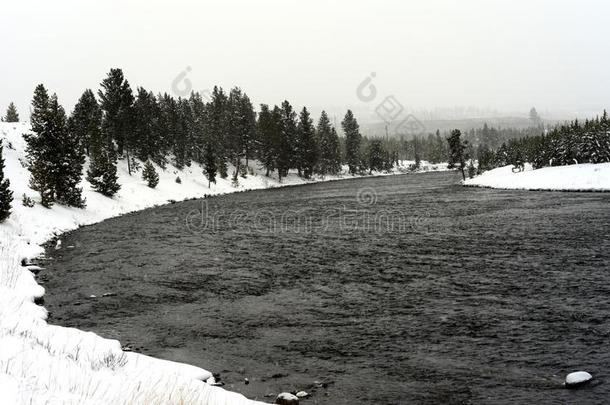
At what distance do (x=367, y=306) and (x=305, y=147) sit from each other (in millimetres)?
93174

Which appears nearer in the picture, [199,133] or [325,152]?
[199,133]

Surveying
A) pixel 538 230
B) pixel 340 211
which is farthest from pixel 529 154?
pixel 538 230

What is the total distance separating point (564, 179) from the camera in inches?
2347

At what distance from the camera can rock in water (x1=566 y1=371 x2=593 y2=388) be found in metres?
9.52

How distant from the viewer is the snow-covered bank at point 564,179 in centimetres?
5467

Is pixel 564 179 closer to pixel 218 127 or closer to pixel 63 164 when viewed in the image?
pixel 63 164

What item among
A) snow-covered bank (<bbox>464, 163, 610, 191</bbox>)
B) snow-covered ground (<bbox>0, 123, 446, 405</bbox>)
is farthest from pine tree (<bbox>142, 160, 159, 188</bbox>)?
snow-covered bank (<bbox>464, 163, 610, 191</bbox>)

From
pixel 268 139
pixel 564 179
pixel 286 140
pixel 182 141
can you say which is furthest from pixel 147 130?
pixel 564 179

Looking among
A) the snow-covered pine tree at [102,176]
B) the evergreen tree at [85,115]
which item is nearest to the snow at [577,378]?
the snow-covered pine tree at [102,176]

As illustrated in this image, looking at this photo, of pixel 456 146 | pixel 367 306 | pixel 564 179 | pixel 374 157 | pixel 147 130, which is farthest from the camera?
pixel 374 157

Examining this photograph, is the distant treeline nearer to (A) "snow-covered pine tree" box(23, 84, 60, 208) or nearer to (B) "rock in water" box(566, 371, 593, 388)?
(B) "rock in water" box(566, 371, 593, 388)

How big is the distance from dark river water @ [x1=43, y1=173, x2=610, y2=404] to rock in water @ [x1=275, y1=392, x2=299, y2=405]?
1.62 feet

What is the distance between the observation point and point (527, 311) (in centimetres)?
1420

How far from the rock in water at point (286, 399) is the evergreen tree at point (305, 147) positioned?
316ft
